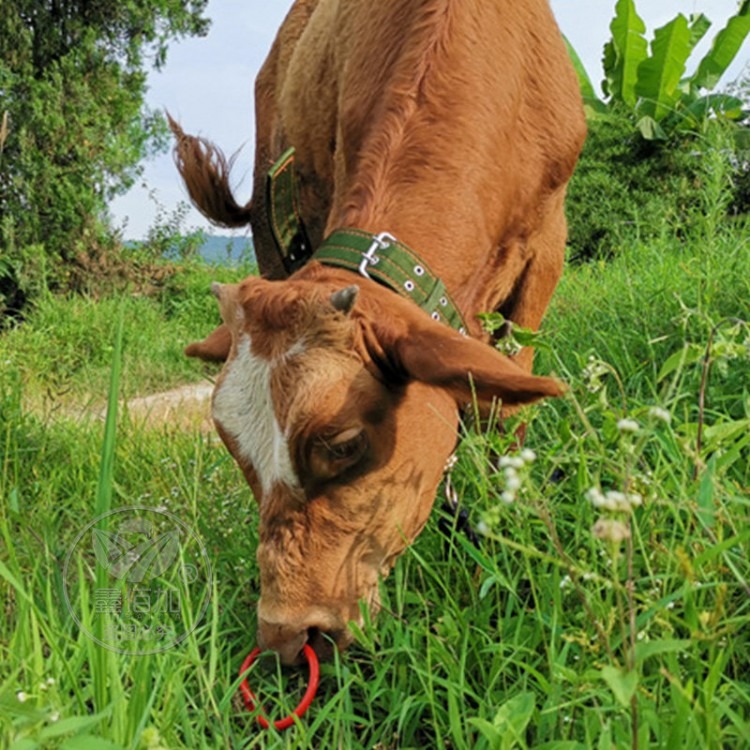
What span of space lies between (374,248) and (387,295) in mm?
184

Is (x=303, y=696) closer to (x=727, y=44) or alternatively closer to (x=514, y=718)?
(x=514, y=718)

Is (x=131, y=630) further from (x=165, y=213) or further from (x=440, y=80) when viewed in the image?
(x=165, y=213)

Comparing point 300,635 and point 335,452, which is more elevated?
point 335,452

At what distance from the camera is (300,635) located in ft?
6.48

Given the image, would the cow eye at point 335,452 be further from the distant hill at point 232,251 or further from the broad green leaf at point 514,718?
the distant hill at point 232,251

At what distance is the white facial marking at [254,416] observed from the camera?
1.96 metres

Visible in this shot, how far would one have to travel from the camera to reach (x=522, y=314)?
312 cm

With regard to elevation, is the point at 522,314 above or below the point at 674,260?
above

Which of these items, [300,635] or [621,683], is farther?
[300,635]

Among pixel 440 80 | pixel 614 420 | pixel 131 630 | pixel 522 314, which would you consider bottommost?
pixel 131 630

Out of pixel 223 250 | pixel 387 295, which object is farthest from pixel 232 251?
pixel 387 295


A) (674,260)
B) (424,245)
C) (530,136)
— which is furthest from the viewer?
(674,260)

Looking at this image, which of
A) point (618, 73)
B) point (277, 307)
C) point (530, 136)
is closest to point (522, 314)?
point (530, 136)

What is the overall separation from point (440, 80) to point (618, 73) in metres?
9.43
